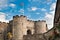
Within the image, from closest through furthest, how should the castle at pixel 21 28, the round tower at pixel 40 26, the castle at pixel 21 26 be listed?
the castle at pixel 21 28
the castle at pixel 21 26
the round tower at pixel 40 26

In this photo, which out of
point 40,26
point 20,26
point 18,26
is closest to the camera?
point 18,26

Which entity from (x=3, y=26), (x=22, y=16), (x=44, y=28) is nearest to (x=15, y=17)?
(x=22, y=16)

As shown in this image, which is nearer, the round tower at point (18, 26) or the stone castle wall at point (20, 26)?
the round tower at point (18, 26)

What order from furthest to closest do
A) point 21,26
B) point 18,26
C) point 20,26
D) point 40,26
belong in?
point 40,26, point 21,26, point 20,26, point 18,26

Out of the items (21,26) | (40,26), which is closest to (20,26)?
(21,26)

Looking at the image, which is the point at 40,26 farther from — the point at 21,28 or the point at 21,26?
the point at 21,28

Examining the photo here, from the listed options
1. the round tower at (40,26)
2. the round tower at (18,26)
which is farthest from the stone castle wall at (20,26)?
the round tower at (40,26)

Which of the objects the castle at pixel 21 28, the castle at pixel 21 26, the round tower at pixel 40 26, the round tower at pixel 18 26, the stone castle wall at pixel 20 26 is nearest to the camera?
the castle at pixel 21 28

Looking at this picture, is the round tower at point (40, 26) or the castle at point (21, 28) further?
the round tower at point (40, 26)

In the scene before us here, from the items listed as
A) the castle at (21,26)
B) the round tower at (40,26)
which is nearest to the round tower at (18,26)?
the castle at (21,26)

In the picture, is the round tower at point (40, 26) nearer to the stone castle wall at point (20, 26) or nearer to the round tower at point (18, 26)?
the stone castle wall at point (20, 26)

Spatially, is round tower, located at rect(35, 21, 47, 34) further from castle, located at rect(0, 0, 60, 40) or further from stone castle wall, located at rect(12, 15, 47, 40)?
stone castle wall, located at rect(12, 15, 47, 40)

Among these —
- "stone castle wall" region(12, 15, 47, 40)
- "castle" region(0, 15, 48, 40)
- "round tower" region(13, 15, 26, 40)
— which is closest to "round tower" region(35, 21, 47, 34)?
"castle" region(0, 15, 48, 40)

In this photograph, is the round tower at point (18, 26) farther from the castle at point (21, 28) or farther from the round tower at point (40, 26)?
the round tower at point (40, 26)
